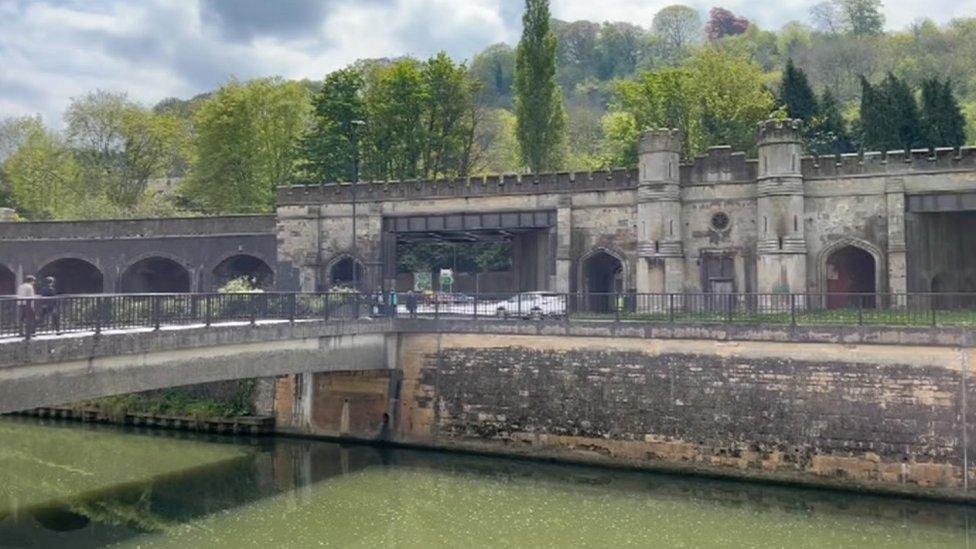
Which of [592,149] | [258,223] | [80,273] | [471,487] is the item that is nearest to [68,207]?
[80,273]

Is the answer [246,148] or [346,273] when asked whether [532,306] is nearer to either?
[346,273]

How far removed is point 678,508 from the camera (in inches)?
698

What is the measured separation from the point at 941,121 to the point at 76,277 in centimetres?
4254

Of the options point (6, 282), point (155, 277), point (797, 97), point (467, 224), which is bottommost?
point (6, 282)

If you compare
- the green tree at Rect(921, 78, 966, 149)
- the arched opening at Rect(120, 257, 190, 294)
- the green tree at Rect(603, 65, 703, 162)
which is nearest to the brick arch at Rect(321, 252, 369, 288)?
the arched opening at Rect(120, 257, 190, 294)

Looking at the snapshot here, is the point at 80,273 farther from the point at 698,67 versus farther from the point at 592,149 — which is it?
the point at 592,149

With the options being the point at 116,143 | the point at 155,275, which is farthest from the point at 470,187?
the point at 116,143

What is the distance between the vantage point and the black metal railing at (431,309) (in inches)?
585

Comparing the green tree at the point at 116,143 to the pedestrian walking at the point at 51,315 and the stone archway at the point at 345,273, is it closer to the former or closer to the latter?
the stone archway at the point at 345,273

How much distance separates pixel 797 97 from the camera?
4372 cm

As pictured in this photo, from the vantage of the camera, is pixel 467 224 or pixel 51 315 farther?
pixel 467 224

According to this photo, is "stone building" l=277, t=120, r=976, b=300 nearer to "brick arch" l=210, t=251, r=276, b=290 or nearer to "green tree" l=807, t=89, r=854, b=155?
"brick arch" l=210, t=251, r=276, b=290

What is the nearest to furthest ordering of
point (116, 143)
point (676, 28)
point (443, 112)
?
point (443, 112) → point (116, 143) → point (676, 28)

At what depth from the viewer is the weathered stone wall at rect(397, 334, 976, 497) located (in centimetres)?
1817
